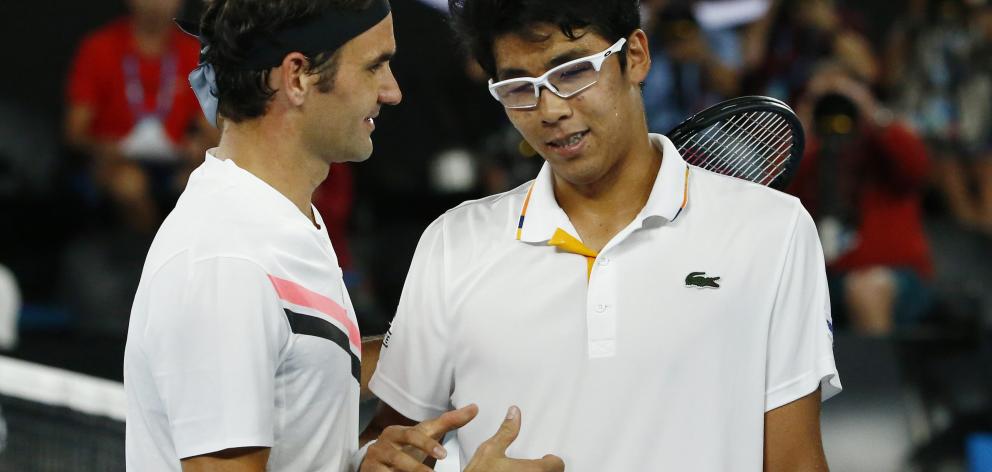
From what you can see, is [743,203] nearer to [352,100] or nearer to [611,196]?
[611,196]

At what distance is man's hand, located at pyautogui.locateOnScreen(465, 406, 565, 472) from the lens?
2.39 meters

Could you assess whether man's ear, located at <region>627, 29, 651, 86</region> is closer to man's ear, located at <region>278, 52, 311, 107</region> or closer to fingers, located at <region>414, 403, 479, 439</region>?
man's ear, located at <region>278, 52, 311, 107</region>

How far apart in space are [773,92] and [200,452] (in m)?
5.31

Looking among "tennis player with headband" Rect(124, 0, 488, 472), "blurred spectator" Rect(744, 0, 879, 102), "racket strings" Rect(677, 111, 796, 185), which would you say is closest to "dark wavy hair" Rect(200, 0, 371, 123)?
"tennis player with headband" Rect(124, 0, 488, 472)

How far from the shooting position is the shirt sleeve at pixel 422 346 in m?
2.65

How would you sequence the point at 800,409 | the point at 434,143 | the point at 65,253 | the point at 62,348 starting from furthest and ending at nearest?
the point at 434,143 < the point at 65,253 < the point at 62,348 < the point at 800,409

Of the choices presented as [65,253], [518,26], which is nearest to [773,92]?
[65,253]

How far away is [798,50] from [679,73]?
0.83 m

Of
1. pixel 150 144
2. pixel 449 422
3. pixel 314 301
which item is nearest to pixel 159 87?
pixel 150 144

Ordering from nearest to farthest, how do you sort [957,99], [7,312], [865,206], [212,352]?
[212,352], [7,312], [865,206], [957,99]

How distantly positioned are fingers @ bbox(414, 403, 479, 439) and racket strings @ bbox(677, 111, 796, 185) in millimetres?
883

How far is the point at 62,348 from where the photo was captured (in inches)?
231

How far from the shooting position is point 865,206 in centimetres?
630

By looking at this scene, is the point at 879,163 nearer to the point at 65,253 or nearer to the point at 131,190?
the point at 131,190
